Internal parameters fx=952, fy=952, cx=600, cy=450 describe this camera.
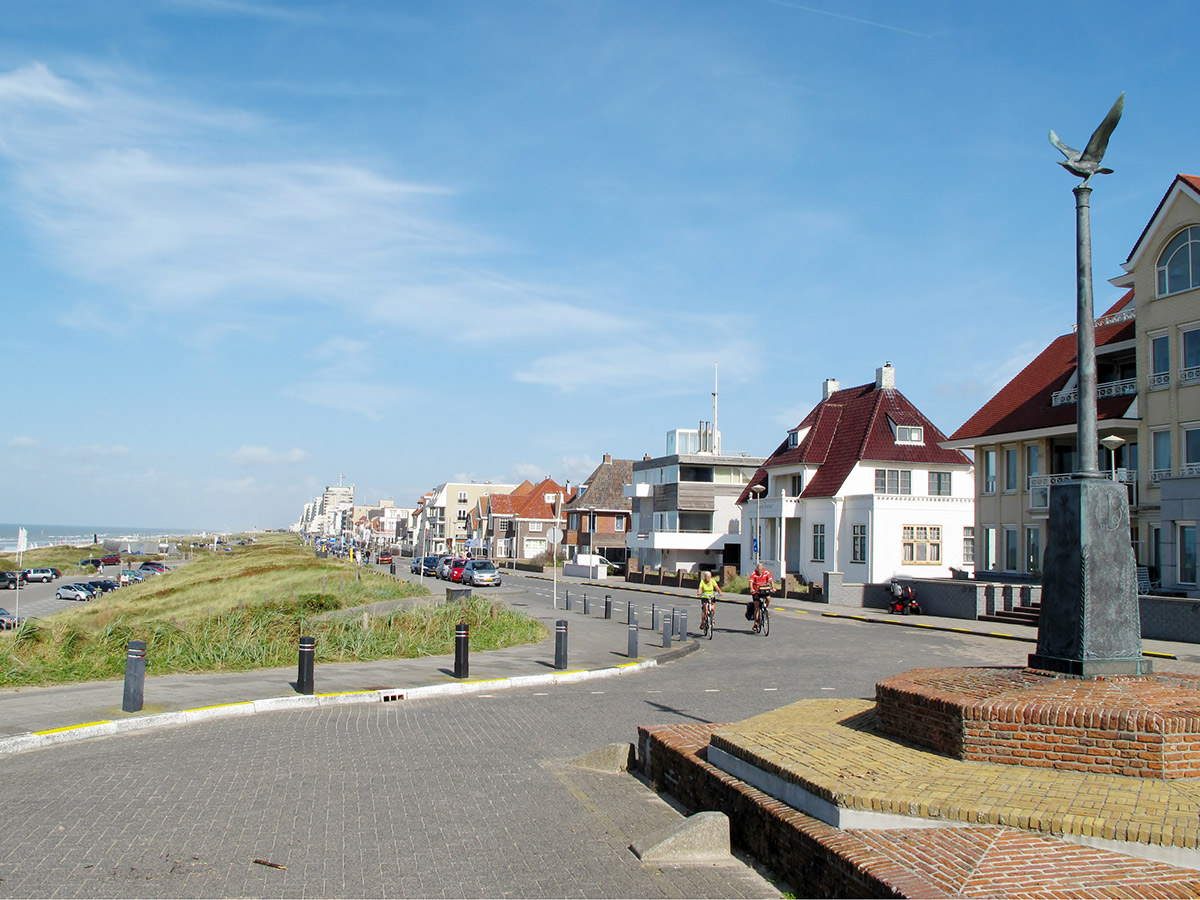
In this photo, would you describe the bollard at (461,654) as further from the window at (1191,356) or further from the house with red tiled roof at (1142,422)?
the window at (1191,356)

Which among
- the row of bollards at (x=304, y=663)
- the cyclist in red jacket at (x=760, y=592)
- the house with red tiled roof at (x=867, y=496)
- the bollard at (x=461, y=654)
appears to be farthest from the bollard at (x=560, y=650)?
the house with red tiled roof at (x=867, y=496)

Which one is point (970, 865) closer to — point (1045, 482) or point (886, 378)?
point (1045, 482)

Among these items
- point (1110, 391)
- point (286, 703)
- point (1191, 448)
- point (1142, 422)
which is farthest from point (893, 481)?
point (286, 703)

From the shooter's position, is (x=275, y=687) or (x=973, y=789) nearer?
(x=973, y=789)

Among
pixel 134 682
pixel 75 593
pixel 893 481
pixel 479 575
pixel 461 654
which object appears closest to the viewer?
pixel 134 682

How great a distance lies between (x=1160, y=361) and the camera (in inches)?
1166

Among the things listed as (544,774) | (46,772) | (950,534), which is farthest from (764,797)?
(950,534)

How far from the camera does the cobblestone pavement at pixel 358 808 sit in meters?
6.12

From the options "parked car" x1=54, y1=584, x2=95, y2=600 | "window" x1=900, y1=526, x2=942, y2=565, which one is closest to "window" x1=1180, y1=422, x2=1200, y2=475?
"window" x1=900, y1=526, x2=942, y2=565

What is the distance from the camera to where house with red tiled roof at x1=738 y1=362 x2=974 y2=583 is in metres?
43.9

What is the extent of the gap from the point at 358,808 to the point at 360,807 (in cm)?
3

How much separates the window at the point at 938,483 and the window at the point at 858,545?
508cm

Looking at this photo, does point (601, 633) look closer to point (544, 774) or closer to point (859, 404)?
point (544, 774)

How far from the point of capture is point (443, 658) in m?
18.5
